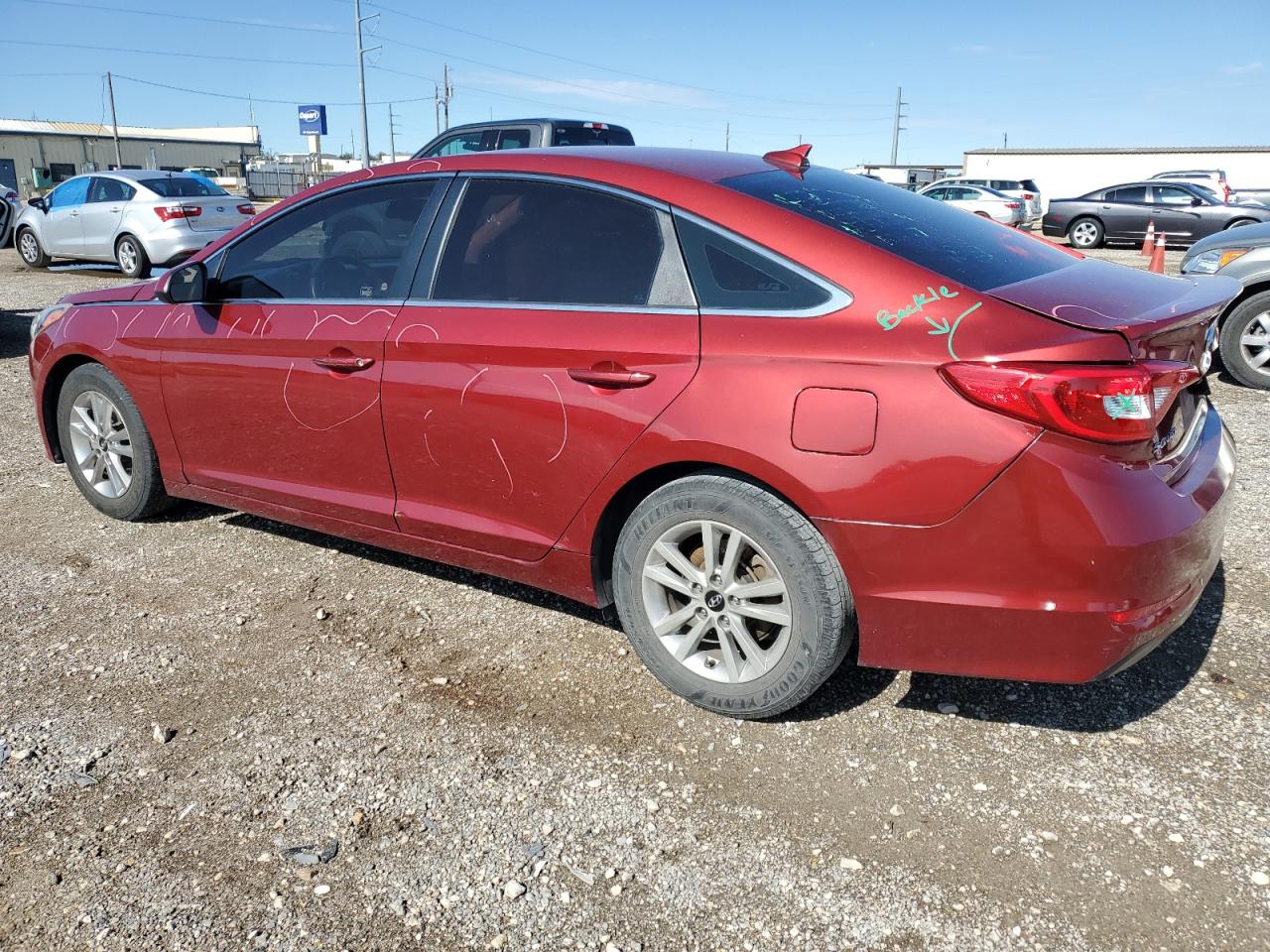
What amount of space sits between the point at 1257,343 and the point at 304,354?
→ 23.0 ft

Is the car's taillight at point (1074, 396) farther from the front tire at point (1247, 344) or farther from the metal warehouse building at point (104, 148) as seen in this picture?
the metal warehouse building at point (104, 148)

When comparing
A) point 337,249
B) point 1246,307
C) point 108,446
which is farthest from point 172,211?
point 1246,307

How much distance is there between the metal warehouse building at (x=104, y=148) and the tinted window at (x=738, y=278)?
64150mm

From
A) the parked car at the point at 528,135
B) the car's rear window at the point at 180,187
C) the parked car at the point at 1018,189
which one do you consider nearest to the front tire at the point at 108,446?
the parked car at the point at 528,135

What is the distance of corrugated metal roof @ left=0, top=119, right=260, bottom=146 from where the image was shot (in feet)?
266

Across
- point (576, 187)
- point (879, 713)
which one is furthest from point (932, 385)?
point (576, 187)

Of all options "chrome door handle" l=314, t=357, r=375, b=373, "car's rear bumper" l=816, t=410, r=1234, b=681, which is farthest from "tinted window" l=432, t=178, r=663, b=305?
"car's rear bumper" l=816, t=410, r=1234, b=681

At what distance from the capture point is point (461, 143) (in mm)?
12367

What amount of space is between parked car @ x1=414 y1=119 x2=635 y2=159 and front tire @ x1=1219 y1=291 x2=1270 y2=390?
6.35 meters

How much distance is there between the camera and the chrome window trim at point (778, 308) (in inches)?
104

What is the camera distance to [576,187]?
10.5ft

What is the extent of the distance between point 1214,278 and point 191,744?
3.58m

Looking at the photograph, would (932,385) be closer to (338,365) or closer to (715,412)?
(715,412)

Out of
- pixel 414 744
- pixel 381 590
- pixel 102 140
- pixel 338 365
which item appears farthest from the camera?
pixel 102 140
